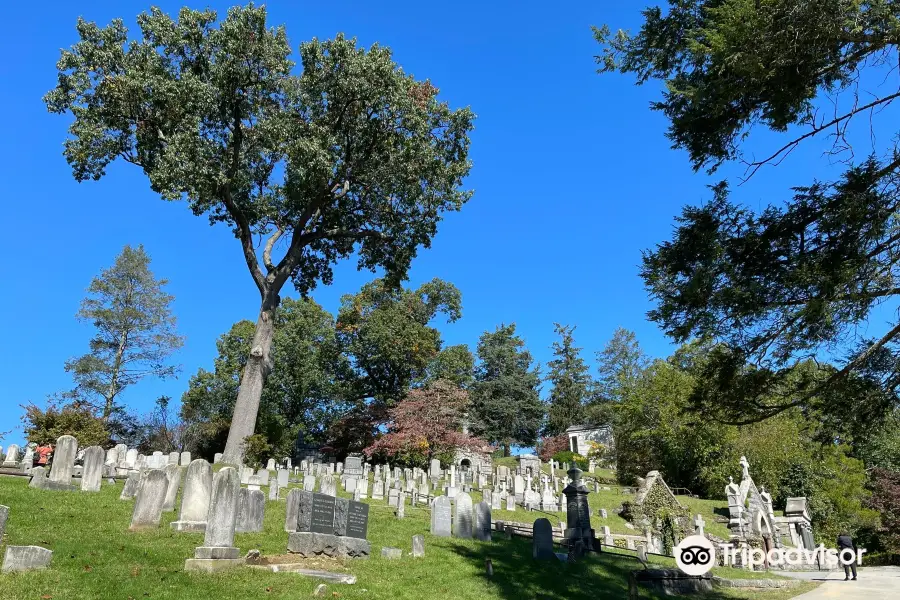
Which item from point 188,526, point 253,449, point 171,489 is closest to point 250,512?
point 188,526

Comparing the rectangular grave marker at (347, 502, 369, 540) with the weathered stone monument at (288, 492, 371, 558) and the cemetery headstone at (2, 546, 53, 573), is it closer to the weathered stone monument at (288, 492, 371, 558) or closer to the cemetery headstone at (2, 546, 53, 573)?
the weathered stone monument at (288, 492, 371, 558)

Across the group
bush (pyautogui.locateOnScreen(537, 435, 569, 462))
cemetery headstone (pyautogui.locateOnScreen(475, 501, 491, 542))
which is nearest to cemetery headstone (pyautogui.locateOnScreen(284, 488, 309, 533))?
cemetery headstone (pyautogui.locateOnScreen(475, 501, 491, 542))

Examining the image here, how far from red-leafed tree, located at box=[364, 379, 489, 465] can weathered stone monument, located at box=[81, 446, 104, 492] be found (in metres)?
20.4

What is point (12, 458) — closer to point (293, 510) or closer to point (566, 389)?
point (293, 510)

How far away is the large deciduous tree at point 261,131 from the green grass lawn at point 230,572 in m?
7.86

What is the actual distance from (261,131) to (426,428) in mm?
19208

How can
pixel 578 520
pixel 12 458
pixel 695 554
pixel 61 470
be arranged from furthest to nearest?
pixel 12 458 < pixel 578 520 < pixel 61 470 < pixel 695 554

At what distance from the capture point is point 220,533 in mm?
8141

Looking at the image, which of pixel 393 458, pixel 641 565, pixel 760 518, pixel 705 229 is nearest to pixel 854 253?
pixel 705 229

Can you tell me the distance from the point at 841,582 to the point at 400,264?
58.5 ft

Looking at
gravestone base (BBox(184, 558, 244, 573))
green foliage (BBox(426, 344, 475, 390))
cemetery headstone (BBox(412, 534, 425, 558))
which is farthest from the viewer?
green foliage (BBox(426, 344, 475, 390))

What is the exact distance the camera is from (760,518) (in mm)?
19312

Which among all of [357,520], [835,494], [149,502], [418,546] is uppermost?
[835,494]

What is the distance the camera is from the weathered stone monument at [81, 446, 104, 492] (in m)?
12.4
